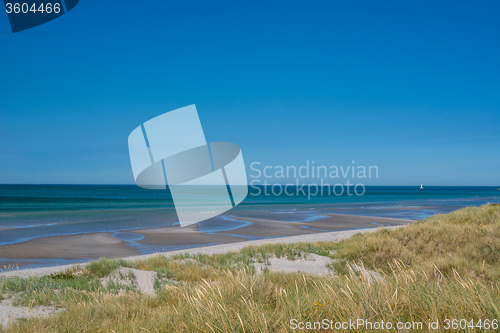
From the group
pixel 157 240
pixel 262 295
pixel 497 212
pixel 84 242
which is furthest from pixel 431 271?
pixel 84 242

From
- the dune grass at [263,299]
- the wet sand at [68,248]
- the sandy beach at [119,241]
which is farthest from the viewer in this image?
the sandy beach at [119,241]

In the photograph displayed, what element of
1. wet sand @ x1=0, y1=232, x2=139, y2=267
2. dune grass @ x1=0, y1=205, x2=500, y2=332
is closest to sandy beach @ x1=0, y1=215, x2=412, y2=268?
wet sand @ x1=0, y1=232, x2=139, y2=267

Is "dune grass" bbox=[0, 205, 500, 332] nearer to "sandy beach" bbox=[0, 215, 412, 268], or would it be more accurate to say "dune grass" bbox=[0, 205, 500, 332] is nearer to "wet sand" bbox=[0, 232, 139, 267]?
"wet sand" bbox=[0, 232, 139, 267]

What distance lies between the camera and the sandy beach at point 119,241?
1465 cm

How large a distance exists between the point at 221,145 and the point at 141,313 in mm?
6533

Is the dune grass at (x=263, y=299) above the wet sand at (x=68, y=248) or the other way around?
above

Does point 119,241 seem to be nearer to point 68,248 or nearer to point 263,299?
point 68,248

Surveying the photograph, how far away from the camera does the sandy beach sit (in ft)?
48.1

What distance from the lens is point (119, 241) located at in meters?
18.5

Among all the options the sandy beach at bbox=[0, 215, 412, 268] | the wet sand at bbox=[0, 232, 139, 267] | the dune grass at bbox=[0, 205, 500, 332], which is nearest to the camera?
the dune grass at bbox=[0, 205, 500, 332]

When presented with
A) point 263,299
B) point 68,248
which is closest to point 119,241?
point 68,248

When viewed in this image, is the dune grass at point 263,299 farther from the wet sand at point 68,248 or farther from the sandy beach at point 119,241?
the sandy beach at point 119,241

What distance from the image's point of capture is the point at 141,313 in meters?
4.86

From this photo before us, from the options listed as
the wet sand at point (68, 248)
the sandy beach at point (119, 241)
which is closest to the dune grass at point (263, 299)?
the wet sand at point (68, 248)
